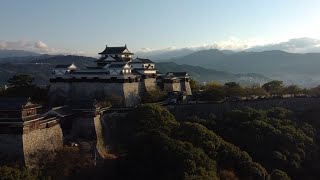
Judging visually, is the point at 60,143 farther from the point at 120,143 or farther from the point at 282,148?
the point at 282,148

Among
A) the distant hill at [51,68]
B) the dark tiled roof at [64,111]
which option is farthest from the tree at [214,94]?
the distant hill at [51,68]

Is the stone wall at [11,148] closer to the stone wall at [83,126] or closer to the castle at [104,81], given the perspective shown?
the stone wall at [83,126]

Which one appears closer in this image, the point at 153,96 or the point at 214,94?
the point at 153,96

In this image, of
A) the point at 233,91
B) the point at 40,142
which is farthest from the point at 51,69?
the point at 40,142

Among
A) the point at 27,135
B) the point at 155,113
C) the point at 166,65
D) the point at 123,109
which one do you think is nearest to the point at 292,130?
the point at 155,113

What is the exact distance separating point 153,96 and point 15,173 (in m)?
15.8

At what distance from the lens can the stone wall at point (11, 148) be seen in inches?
819

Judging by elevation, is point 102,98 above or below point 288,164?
above

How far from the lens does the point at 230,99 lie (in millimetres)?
35188

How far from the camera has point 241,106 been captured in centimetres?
3466

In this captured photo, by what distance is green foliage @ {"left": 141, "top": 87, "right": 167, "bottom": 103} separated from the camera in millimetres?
33094

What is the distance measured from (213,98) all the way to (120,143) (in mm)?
10706

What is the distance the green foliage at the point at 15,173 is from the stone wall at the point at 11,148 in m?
0.86

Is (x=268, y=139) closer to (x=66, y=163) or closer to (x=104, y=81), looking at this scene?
(x=104, y=81)
